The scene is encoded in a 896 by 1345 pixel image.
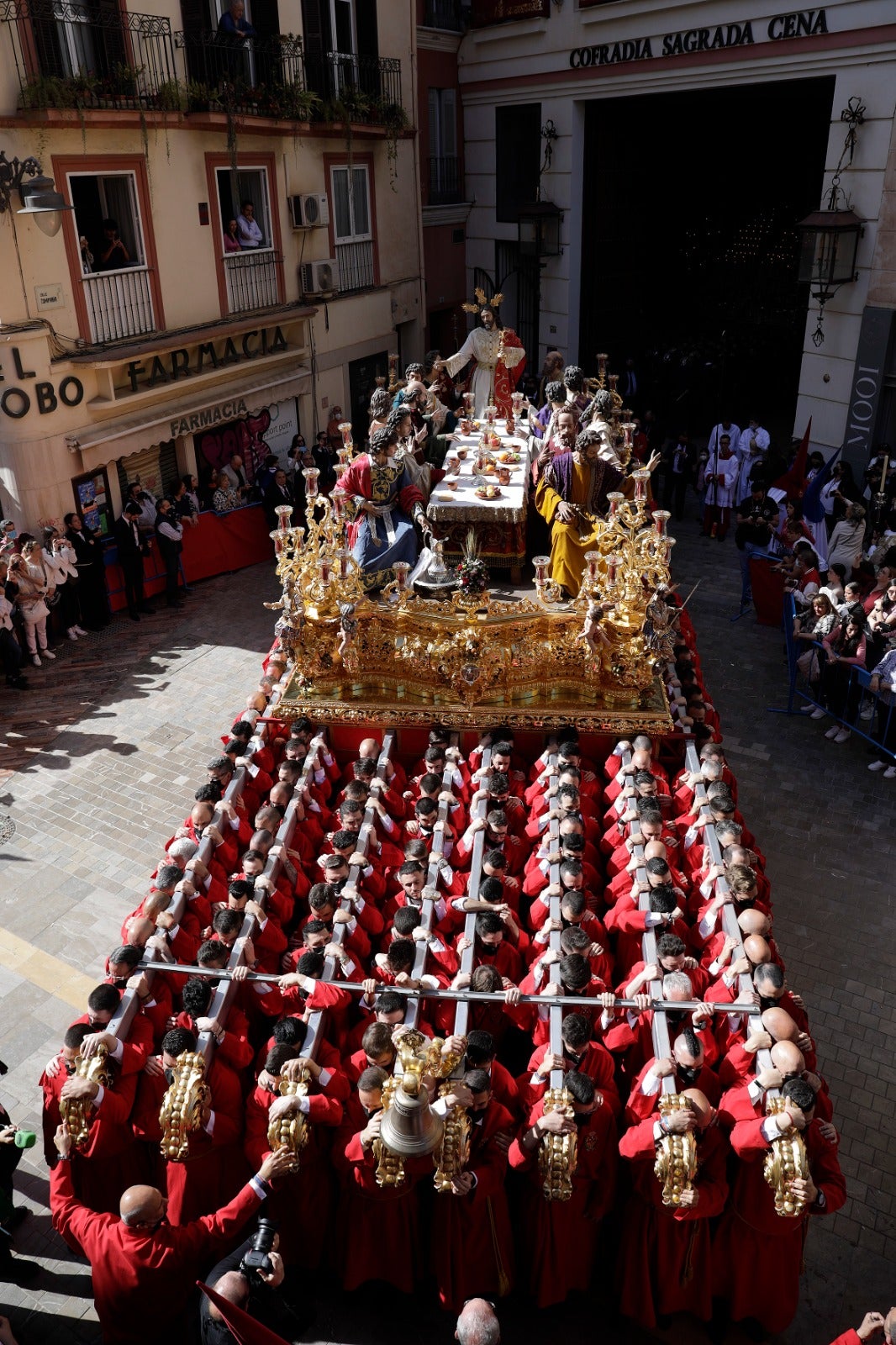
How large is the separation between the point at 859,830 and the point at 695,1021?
4.49m

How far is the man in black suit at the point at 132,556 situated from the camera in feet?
43.1

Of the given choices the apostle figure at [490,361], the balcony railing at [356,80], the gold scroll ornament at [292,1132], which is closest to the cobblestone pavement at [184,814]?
the gold scroll ornament at [292,1132]

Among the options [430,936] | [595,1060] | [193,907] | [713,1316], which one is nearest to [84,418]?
[193,907]

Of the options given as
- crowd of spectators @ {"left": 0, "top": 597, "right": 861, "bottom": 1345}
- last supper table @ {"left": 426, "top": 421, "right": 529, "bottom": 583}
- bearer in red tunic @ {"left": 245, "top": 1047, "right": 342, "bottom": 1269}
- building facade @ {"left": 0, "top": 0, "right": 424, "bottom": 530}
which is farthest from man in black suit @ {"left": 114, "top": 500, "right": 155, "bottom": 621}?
bearer in red tunic @ {"left": 245, "top": 1047, "right": 342, "bottom": 1269}

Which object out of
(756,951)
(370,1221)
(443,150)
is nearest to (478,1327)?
(370,1221)

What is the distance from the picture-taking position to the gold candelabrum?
833cm

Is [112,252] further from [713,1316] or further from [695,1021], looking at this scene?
[713,1316]

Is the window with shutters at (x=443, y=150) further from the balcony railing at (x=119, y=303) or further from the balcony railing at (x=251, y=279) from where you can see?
the balcony railing at (x=119, y=303)

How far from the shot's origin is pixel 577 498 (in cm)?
998

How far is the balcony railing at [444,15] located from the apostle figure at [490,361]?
33.7 ft

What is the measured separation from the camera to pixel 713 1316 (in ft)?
17.2

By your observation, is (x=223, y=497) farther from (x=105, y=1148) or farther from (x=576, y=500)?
(x=105, y=1148)

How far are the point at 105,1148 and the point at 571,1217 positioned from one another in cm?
239

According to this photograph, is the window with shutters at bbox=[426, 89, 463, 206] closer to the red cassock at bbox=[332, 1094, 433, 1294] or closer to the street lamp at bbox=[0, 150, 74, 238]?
the street lamp at bbox=[0, 150, 74, 238]
